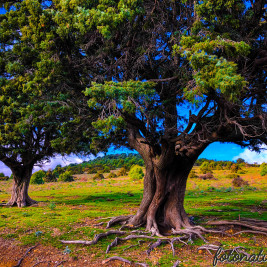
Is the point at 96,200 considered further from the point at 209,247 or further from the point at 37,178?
the point at 37,178

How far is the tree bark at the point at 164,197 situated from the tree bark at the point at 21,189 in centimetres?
1243

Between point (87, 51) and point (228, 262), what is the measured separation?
9.34m

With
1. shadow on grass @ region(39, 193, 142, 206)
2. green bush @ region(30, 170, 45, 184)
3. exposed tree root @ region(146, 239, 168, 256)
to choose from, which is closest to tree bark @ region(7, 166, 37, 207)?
shadow on grass @ region(39, 193, 142, 206)

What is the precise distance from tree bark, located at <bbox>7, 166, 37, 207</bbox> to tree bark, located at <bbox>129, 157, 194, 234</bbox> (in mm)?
→ 12432

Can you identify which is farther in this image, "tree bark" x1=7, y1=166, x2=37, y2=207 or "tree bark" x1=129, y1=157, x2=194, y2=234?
"tree bark" x1=7, y1=166, x2=37, y2=207

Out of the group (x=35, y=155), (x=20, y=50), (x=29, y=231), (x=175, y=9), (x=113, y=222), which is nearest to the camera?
(x=175, y=9)

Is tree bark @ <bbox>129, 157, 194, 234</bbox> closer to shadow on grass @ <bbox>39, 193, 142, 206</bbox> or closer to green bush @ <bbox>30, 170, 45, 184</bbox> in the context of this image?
shadow on grass @ <bbox>39, 193, 142, 206</bbox>

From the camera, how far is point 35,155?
63.9 ft

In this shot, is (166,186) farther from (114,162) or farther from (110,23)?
(114,162)

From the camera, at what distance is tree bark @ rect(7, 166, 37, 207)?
1981 cm

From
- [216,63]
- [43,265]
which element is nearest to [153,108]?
[216,63]

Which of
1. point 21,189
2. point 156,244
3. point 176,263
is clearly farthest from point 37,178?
A: point 176,263

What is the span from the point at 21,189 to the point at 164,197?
14376mm

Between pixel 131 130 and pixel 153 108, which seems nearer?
pixel 153 108
